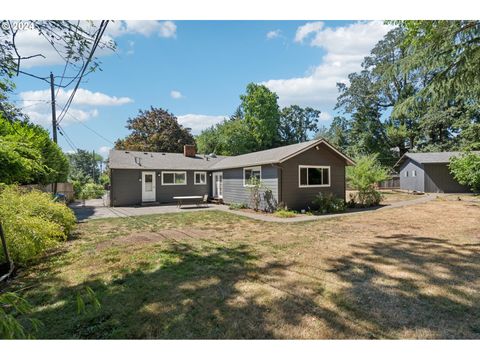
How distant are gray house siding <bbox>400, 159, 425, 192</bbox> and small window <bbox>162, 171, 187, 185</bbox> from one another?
20996 mm

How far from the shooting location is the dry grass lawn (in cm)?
296

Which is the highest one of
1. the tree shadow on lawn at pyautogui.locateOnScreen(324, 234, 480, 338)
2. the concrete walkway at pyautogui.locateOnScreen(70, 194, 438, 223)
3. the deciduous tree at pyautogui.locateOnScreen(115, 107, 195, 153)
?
the deciduous tree at pyautogui.locateOnScreen(115, 107, 195, 153)

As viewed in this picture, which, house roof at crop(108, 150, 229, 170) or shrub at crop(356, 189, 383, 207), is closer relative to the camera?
shrub at crop(356, 189, 383, 207)

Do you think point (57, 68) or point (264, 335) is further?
point (57, 68)

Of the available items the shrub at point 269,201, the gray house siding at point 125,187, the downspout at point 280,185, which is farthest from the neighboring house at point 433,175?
the gray house siding at point 125,187

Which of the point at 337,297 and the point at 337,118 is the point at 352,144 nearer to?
the point at 337,118

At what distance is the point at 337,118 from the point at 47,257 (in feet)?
129

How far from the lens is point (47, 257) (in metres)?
5.90

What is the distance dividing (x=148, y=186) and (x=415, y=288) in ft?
53.4

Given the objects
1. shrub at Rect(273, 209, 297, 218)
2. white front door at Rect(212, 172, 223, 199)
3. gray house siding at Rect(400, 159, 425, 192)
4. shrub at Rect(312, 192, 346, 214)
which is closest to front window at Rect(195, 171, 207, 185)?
white front door at Rect(212, 172, 223, 199)

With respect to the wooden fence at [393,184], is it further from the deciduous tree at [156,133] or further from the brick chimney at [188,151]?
the deciduous tree at [156,133]

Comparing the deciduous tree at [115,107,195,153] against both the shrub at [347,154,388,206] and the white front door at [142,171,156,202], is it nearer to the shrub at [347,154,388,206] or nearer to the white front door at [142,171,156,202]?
the white front door at [142,171,156,202]

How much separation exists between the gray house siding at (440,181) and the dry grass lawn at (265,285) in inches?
725

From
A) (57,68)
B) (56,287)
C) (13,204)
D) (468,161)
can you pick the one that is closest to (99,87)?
(57,68)
